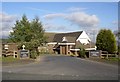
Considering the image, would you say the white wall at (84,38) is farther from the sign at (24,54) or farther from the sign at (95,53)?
the sign at (24,54)

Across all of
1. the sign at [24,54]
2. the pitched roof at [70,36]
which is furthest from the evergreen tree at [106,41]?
the pitched roof at [70,36]

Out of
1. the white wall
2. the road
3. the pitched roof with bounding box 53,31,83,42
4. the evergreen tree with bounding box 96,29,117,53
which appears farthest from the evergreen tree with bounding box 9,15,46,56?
the white wall

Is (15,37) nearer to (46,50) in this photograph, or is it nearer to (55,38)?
(46,50)

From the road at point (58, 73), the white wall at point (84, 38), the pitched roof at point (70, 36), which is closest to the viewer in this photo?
the road at point (58, 73)

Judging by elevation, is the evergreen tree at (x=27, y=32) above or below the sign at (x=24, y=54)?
above

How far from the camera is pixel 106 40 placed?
5562 centimetres

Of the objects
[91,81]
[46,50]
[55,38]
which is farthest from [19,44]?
[55,38]

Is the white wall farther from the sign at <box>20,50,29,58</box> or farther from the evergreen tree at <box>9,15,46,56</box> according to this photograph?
the sign at <box>20,50,29,58</box>

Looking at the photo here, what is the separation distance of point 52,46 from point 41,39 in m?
38.1

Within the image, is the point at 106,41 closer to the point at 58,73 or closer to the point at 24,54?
the point at 24,54

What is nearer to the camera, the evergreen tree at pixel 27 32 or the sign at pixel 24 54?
the sign at pixel 24 54

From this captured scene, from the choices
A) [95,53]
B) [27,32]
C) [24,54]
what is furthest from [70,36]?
[24,54]

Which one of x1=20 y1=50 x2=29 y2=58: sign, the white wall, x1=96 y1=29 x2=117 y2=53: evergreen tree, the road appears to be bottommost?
the road

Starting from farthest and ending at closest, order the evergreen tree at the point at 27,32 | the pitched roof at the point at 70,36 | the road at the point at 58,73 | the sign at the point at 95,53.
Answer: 1. the pitched roof at the point at 70,36
2. the evergreen tree at the point at 27,32
3. the sign at the point at 95,53
4. the road at the point at 58,73
